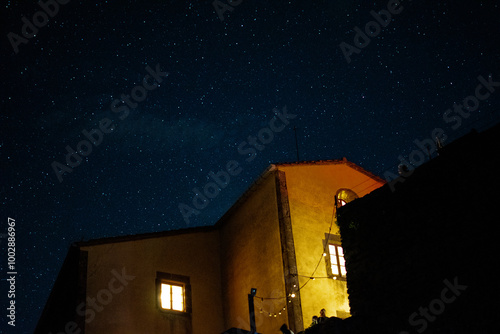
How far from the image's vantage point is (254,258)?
56.6 feet

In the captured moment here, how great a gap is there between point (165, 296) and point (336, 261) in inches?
264

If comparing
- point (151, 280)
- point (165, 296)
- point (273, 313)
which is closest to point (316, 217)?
point (273, 313)

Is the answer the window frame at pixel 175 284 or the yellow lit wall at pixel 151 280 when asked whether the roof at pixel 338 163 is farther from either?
the window frame at pixel 175 284

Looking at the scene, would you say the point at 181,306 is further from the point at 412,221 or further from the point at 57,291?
the point at 412,221

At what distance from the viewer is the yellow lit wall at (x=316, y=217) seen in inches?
604

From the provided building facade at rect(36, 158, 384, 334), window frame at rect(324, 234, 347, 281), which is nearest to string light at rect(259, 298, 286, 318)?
building facade at rect(36, 158, 384, 334)

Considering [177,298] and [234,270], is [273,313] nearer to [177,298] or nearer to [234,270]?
[234,270]

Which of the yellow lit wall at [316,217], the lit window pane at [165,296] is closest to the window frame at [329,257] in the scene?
the yellow lit wall at [316,217]

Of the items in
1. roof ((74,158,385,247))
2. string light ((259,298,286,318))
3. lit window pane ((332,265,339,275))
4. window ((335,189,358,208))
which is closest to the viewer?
string light ((259,298,286,318))

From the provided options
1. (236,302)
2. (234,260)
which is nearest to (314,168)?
(234,260)

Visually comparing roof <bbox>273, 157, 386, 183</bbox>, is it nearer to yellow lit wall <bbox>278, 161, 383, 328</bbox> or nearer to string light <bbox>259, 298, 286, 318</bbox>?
yellow lit wall <bbox>278, 161, 383, 328</bbox>

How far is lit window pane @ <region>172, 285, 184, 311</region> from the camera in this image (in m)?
17.0

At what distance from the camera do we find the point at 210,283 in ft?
60.8

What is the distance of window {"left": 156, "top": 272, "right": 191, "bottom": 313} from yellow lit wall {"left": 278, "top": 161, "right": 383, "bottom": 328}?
4.98m
